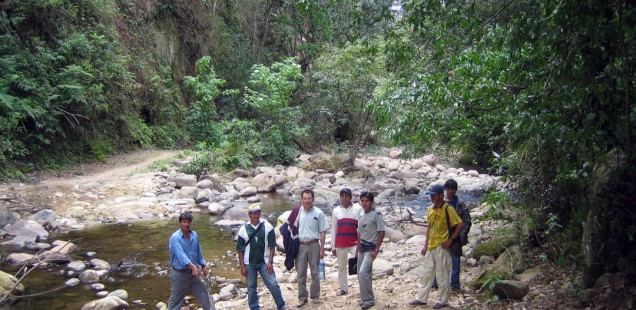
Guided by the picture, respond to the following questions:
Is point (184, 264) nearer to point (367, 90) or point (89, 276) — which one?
point (89, 276)

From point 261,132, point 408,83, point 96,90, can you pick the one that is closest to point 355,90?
point 261,132

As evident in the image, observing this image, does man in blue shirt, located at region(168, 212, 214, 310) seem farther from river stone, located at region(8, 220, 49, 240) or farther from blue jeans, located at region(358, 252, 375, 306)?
river stone, located at region(8, 220, 49, 240)

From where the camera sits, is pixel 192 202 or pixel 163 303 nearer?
pixel 163 303

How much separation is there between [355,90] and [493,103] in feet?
43.1

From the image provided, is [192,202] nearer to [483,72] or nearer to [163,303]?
[163,303]

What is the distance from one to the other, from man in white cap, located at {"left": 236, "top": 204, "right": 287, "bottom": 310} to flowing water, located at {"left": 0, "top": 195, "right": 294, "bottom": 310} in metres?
2.17

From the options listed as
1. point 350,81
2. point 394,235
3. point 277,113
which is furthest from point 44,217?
point 277,113

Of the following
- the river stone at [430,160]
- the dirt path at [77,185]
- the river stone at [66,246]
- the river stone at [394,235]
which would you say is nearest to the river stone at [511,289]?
the river stone at [394,235]

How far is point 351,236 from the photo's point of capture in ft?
18.2

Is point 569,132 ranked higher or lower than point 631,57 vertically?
lower

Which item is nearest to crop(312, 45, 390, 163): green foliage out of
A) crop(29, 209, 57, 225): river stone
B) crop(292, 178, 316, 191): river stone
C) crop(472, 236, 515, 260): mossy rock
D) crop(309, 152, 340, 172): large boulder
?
crop(309, 152, 340, 172): large boulder

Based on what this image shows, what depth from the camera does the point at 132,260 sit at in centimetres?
862

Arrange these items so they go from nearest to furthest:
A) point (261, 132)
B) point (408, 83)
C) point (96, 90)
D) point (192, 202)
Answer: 1. point (408, 83)
2. point (192, 202)
3. point (96, 90)
4. point (261, 132)

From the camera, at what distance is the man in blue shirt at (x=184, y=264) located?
499 cm
